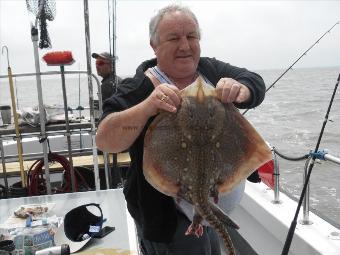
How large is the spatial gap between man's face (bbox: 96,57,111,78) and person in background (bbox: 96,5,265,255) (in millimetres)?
4041

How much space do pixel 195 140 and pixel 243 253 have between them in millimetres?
2531

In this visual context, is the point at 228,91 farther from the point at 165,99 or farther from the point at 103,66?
the point at 103,66

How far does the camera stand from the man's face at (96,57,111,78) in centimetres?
591

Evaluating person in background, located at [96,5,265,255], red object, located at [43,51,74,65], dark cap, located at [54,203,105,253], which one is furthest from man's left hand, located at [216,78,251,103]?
red object, located at [43,51,74,65]

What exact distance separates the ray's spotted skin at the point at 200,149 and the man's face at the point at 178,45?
245 millimetres

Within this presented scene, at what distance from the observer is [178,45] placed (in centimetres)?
173

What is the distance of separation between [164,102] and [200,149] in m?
0.25

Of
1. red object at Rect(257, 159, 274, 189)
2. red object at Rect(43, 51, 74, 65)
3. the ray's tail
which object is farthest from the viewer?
red object at Rect(43, 51, 74, 65)

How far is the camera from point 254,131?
1.62 m

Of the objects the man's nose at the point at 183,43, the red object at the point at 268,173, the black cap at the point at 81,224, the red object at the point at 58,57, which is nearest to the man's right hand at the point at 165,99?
the man's nose at the point at 183,43

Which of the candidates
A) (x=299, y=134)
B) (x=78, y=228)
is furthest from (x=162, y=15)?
(x=299, y=134)

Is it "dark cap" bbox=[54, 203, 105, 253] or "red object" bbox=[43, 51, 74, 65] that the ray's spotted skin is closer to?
"dark cap" bbox=[54, 203, 105, 253]

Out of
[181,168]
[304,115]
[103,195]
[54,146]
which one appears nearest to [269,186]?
[103,195]

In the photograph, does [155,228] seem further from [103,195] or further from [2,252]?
[103,195]
